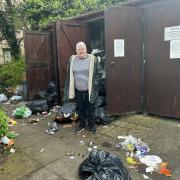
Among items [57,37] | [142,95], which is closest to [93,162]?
[142,95]

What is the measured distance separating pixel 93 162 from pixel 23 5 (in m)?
10.7

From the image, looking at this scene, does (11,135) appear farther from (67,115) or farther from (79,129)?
(79,129)

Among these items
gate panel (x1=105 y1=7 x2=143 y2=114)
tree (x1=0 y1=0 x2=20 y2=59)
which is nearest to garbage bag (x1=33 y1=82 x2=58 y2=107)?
gate panel (x1=105 y1=7 x2=143 y2=114)

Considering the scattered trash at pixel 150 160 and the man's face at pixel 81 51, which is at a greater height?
the man's face at pixel 81 51

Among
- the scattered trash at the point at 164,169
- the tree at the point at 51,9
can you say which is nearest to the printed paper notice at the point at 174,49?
the scattered trash at the point at 164,169

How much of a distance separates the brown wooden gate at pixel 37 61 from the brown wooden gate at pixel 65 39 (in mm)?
1355

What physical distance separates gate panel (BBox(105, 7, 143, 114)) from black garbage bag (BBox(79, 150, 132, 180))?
2580 millimetres

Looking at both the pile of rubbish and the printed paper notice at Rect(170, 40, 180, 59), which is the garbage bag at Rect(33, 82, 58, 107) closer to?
the pile of rubbish

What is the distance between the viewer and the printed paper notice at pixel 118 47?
565 centimetres

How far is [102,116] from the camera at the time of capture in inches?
225

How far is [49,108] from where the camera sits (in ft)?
24.3

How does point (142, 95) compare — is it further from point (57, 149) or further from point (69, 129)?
point (57, 149)

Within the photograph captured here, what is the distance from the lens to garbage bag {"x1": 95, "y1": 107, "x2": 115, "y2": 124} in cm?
570

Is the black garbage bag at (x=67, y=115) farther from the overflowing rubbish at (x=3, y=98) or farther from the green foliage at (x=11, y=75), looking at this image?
the green foliage at (x=11, y=75)
